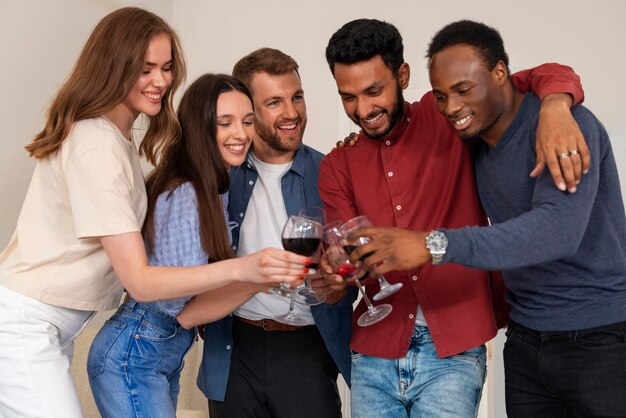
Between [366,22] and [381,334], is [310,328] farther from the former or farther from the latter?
[366,22]

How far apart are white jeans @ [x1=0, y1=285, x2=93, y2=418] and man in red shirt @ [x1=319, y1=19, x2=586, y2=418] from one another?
0.82 metres

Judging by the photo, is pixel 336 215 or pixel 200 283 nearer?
pixel 200 283

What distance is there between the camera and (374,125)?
7.33 feet

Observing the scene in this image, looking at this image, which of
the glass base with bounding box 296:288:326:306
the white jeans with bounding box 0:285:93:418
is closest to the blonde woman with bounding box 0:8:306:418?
the white jeans with bounding box 0:285:93:418

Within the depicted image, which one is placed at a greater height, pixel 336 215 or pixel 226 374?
pixel 336 215

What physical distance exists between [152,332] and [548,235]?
1106 millimetres

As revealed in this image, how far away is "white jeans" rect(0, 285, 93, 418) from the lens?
186cm

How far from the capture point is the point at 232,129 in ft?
7.80

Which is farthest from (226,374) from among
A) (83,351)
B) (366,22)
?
(83,351)

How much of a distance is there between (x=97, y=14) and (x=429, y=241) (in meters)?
3.37

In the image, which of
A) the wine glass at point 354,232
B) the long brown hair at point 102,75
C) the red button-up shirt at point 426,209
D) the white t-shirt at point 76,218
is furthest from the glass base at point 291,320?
the long brown hair at point 102,75

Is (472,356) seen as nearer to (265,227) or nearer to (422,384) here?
(422,384)

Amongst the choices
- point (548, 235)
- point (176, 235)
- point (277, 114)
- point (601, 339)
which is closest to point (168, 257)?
point (176, 235)

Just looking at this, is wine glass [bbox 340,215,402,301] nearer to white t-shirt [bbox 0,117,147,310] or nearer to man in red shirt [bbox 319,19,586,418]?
man in red shirt [bbox 319,19,586,418]
